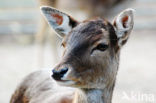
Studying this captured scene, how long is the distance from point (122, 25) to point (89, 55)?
0.51 m

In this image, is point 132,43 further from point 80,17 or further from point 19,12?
point 19,12

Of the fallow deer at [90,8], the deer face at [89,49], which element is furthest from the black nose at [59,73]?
the fallow deer at [90,8]

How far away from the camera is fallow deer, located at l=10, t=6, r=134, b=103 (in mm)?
3648

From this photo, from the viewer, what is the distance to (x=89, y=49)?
149 inches

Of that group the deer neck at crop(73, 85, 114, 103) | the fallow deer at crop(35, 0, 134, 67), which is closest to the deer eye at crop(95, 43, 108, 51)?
the deer neck at crop(73, 85, 114, 103)

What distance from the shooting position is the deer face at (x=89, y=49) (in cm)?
364

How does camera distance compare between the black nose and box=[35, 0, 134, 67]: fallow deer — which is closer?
the black nose

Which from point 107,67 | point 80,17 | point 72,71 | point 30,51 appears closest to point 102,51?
point 107,67

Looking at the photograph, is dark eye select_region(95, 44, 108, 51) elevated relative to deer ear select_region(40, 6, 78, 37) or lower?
lower

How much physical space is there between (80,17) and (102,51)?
882cm

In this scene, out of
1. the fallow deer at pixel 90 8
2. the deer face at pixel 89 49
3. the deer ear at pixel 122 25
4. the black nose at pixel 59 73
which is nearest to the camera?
the black nose at pixel 59 73

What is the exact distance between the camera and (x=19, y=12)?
537 inches

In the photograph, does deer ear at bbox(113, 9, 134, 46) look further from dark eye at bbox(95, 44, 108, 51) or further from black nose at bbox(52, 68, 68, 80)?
black nose at bbox(52, 68, 68, 80)

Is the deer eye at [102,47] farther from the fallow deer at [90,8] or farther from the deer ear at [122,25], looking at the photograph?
the fallow deer at [90,8]
